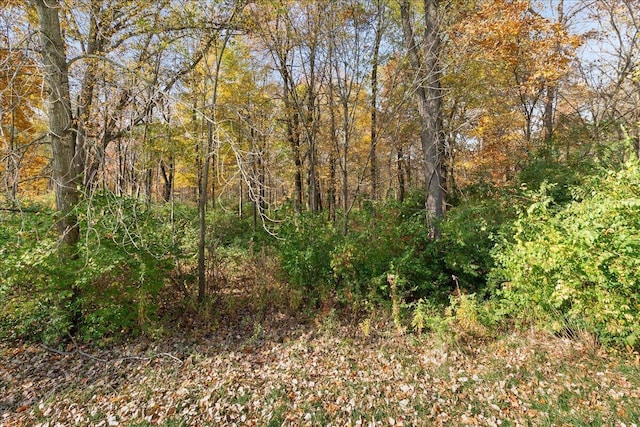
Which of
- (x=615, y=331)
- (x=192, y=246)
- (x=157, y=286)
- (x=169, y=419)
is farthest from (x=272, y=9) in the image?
(x=615, y=331)

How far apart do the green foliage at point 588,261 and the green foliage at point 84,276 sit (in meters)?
4.88

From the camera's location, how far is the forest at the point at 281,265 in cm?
305

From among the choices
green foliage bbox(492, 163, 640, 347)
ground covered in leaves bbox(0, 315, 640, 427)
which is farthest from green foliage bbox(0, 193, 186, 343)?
green foliage bbox(492, 163, 640, 347)

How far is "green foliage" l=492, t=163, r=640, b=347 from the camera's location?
3037 mm

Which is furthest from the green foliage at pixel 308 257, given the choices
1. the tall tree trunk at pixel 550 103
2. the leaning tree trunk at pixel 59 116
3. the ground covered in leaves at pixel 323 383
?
the tall tree trunk at pixel 550 103

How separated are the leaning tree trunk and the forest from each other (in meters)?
0.03

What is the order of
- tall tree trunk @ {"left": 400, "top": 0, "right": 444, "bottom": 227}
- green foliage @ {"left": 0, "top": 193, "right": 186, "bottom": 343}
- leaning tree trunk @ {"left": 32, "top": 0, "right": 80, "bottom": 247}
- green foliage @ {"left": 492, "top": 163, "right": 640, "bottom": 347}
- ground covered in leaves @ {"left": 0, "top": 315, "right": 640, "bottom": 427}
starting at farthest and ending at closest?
tall tree trunk @ {"left": 400, "top": 0, "right": 444, "bottom": 227} → green foliage @ {"left": 0, "top": 193, "right": 186, "bottom": 343} → leaning tree trunk @ {"left": 32, "top": 0, "right": 80, "bottom": 247} → green foliage @ {"left": 492, "top": 163, "right": 640, "bottom": 347} → ground covered in leaves @ {"left": 0, "top": 315, "right": 640, "bottom": 427}

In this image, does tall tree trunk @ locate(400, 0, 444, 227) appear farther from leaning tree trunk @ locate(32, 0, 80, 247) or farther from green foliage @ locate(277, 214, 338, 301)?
leaning tree trunk @ locate(32, 0, 80, 247)

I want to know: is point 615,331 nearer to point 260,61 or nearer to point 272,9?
point 272,9

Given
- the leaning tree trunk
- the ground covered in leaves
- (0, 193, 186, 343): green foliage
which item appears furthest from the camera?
(0, 193, 186, 343): green foliage

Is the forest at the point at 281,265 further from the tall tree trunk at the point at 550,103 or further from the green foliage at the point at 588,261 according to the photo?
the tall tree trunk at the point at 550,103

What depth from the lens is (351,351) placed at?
13.7ft

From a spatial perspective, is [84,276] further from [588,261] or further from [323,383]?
[588,261]

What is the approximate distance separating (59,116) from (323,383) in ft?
15.2
